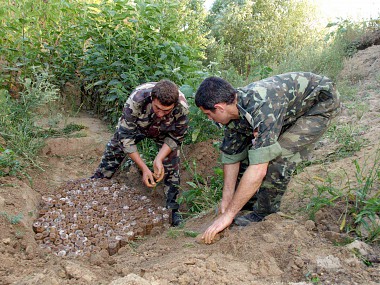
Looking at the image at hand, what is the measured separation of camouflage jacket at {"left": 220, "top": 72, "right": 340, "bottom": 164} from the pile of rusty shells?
→ 1171 mm

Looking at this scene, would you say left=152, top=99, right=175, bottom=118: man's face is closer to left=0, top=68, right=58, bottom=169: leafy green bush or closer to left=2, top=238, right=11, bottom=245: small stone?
left=0, top=68, right=58, bottom=169: leafy green bush

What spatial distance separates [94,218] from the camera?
3977 millimetres

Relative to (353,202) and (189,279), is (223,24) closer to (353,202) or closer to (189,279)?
(353,202)

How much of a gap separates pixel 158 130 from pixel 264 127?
1698 millimetres

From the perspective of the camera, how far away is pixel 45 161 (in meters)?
5.05

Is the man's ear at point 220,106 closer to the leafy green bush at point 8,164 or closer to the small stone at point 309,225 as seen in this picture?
the small stone at point 309,225

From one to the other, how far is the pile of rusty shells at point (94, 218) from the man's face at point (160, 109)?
1.07 metres

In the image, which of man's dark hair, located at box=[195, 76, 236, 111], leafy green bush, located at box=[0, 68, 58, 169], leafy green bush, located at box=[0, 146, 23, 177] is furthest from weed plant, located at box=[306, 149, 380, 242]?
leafy green bush, located at box=[0, 68, 58, 169]

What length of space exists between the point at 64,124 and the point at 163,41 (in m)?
1.85

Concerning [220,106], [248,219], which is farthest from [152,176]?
[220,106]

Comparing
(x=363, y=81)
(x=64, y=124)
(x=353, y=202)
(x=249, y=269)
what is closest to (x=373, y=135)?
(x=353, y=202)

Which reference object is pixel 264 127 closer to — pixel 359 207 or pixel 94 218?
pixel 359 207

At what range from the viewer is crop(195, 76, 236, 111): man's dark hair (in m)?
2.87

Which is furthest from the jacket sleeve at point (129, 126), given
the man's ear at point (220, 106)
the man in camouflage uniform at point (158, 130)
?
the man's ear at point (220, 106)
